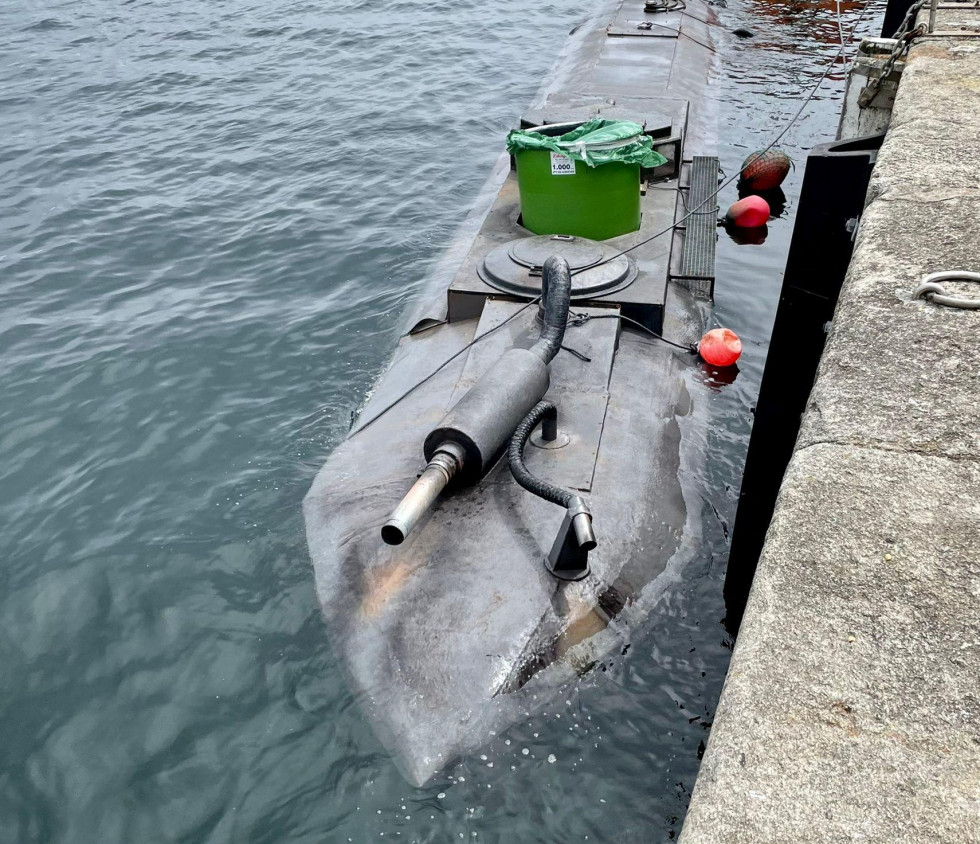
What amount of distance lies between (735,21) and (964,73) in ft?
45.5

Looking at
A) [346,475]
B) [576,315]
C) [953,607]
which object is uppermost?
[953,607]

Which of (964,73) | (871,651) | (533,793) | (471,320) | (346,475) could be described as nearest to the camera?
(871,651)

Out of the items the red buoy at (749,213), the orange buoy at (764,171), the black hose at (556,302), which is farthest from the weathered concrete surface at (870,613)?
the orange buoy at (764,171)

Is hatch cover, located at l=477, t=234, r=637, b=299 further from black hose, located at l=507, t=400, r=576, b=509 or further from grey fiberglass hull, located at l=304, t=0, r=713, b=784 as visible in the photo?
black hose, located at l=507, t=400, r=576, b=509

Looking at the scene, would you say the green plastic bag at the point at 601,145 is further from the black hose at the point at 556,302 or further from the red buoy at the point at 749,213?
the red buoy at the point at 749,213

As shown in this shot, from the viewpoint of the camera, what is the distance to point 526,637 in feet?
15.4

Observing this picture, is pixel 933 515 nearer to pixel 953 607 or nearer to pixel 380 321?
pixel 953 607

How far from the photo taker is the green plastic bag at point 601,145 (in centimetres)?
749

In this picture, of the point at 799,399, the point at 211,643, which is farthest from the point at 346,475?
the point at 799,399

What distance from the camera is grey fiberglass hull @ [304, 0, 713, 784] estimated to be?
458 cm

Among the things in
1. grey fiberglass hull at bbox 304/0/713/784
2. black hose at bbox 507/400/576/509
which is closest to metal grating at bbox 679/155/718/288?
grey fiberglass hull at bbox 304/0/713/784

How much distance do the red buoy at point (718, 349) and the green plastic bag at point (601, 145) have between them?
5.28 feet

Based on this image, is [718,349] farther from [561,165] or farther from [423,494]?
[423,494]

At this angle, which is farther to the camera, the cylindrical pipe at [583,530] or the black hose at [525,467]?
the black hose at [525,467]
